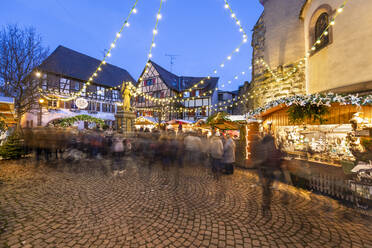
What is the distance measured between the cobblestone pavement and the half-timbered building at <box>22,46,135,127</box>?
64.9 ft

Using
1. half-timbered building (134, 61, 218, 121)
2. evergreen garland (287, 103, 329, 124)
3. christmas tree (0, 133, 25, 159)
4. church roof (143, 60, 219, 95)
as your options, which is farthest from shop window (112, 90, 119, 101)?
evergreen garland (287, 103, 329, 124)

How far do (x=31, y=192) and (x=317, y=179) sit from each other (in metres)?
8.18

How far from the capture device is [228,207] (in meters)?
3.78

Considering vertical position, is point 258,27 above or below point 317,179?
above

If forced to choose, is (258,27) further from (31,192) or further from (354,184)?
(31,192)

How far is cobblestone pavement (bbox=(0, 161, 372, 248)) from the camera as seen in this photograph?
2.67 metres

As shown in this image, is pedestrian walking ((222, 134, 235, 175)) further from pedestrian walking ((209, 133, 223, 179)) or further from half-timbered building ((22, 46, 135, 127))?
half-timbered building ((22, 46, 135, 127))

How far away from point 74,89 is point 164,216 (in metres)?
30.8

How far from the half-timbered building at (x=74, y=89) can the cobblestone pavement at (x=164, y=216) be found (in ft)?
64.9

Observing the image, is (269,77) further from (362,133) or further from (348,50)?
(362,133)

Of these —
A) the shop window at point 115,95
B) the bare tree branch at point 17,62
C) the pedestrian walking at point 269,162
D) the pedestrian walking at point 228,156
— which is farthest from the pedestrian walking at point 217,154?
the shop window at point 115,95

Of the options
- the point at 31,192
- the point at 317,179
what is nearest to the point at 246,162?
the point at 317,179

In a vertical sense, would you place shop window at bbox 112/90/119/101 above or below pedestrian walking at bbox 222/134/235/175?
above

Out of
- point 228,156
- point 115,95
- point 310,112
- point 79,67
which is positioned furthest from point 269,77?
point 79,67
